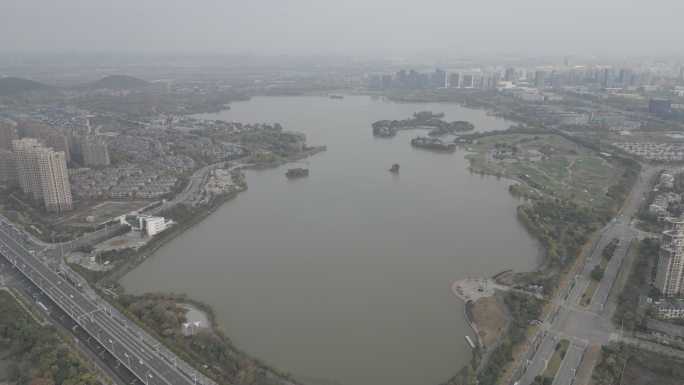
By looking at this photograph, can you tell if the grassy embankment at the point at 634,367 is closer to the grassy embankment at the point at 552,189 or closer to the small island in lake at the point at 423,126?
the grassy embankment at the point at 552,189

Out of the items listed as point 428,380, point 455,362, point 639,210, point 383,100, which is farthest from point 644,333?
point 383,100

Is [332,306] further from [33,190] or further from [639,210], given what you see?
[33,190]

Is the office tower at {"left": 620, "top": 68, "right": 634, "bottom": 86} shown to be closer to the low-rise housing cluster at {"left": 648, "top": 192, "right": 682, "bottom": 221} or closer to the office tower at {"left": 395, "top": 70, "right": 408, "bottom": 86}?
the office tower at {"left": 395, "top": 70, "right": 408, "bottom": 86}

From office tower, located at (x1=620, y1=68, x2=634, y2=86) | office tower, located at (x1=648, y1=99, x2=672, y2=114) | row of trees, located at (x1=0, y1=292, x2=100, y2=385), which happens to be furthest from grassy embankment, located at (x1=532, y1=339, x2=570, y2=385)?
office tower, located at (x1=620, y1=68, x2=634, y2=86)

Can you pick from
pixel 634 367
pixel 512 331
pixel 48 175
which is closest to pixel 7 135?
pixel 48 175

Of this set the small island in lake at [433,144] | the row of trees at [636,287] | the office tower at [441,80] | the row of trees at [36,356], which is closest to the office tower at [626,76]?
the office tower at [441,80]

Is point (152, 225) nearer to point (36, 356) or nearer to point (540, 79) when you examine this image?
point (36, 356)
